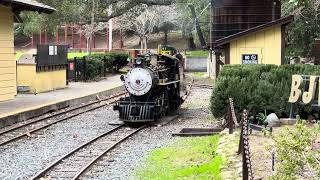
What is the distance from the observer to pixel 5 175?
10.3 m

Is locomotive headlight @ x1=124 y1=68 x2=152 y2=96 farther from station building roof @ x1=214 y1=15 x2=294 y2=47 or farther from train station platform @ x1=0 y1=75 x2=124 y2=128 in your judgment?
station building roof @ x1=214 y1=15 x2=294 y2=47

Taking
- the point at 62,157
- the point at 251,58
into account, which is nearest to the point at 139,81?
the point at 62,157

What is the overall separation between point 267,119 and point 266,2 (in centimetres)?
1486

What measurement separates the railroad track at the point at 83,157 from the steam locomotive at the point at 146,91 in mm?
1140

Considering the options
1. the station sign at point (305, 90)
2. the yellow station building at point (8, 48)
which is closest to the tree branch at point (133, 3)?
the yellow station building at point (8, 48)

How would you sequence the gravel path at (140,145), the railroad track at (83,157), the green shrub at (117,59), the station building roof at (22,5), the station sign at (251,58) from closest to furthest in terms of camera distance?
Answer: the railroad track at (83,157) < the gravel path at (140,145) < the station building roof at (22,5) < the station sign at (251,58) < the green shrub at (117,59)

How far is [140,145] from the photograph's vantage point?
541 inches

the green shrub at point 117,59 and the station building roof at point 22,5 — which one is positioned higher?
the station building roof at point 22,5

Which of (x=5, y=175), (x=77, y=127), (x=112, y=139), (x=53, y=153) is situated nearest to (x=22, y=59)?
(x=77, y=127)

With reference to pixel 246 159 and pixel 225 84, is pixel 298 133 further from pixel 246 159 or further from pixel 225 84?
pixel 225 84

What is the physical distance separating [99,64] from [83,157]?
25.4 metres

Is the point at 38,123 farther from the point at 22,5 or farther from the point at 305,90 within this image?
the point at 305,90

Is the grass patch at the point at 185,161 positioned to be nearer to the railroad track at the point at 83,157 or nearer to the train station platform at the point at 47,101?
the railroad track at the point at 83,157

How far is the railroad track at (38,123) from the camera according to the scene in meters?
14.9
